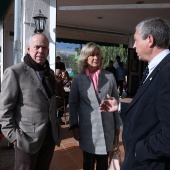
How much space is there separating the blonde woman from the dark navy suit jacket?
0.86 meters

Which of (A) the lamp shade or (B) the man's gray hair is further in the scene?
(A) the lamp shade

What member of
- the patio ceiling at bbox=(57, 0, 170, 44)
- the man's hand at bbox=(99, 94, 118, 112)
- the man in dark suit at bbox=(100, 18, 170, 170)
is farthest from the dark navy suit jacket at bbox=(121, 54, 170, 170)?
the patio ceiling at bbox=(57, 0, 170, 44)

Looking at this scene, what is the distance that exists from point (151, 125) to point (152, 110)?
9 cm

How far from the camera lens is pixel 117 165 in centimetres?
225

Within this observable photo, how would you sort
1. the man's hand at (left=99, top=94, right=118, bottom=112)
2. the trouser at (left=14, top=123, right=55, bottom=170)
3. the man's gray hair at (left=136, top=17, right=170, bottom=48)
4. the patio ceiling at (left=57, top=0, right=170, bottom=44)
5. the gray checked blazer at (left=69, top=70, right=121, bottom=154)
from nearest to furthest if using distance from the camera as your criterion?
the man's gray hair at (left=136, top=17, right=170, bottom=48) < the man's hand at (left=99, top=94, right=118, bottom=112) < the trouser at (left=14, top=123, right=55, bottom=170) < the gray checked blazer at (left=69, top=70, right=121, bottom=154) < the patio ceiling at (left=57, top=0, right=170, bottom=44)

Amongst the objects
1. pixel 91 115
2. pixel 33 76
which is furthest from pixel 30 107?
pixel 91 115

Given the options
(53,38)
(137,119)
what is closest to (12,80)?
(137,119)

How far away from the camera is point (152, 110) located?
1284 millimetres

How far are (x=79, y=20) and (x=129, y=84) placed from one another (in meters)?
4.00

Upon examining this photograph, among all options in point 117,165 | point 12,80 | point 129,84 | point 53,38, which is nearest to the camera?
point 12,80

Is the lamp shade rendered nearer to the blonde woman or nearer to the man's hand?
the blonde woman

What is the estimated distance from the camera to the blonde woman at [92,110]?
7.48ft

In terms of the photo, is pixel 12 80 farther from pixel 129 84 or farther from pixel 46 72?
pixel 129 84

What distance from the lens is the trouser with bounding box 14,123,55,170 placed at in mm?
2053
